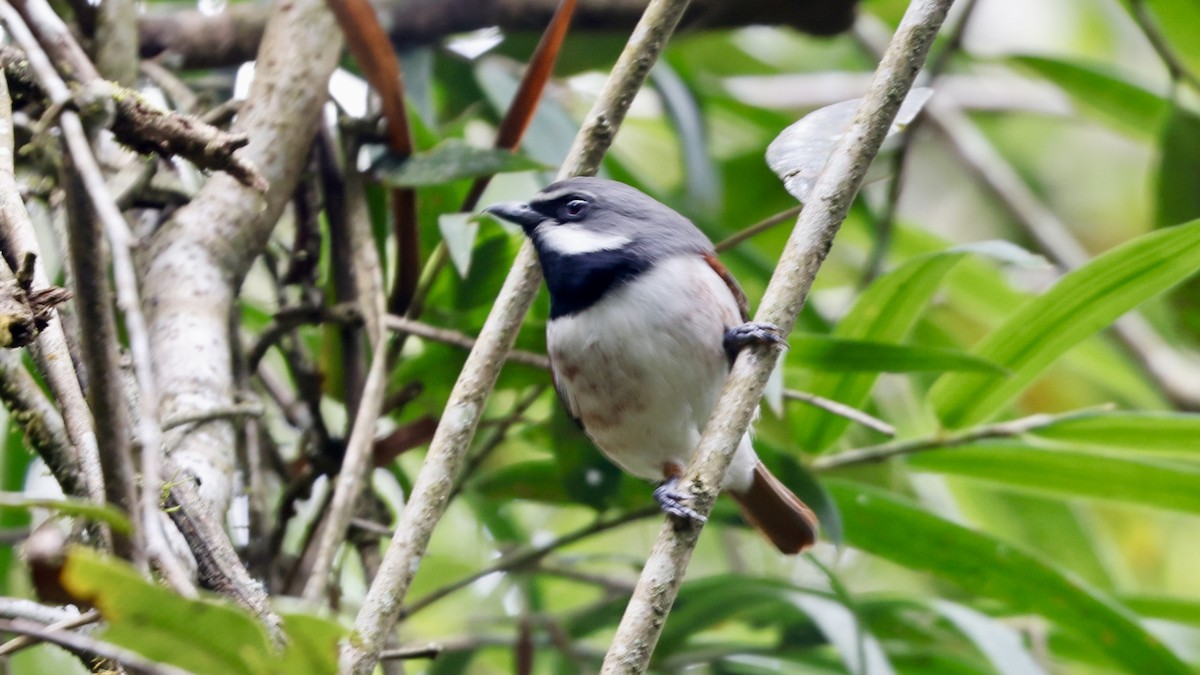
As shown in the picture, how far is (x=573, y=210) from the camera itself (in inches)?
98.7

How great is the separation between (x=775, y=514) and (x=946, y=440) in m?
0.43

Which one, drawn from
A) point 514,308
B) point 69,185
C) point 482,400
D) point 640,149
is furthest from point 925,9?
point 640,149

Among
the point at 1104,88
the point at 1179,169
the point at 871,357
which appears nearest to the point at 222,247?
the point at 871,357

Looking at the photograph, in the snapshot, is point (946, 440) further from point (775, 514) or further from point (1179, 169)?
point (1179, 169)

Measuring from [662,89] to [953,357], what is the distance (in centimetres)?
127

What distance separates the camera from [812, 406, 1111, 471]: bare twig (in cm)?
260

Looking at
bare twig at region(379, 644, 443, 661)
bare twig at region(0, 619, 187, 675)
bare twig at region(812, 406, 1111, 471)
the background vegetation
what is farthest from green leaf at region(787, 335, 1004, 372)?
bare twig at region(0, 619, 187, 675)

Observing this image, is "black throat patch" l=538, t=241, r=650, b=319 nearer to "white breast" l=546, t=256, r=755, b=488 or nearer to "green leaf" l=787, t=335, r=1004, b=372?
"white breast" l=546, t=256, r=755, b=488

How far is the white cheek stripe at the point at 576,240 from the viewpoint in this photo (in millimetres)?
2408

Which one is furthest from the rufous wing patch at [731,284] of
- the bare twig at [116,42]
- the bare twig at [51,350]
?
the bare twig at [51,350]

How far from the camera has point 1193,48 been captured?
3.80 metres

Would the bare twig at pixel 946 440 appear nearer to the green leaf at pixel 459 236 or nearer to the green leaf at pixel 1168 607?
the green leaf at pixel 1168 607

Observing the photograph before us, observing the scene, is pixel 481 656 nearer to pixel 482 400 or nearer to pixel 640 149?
pixel 482 400

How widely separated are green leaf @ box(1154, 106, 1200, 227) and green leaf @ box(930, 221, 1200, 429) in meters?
1.16
